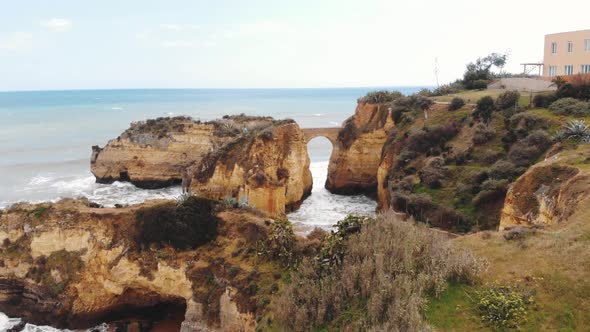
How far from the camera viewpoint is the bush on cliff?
59.3 ft

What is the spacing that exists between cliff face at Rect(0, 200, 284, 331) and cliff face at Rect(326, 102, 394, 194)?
66.8 feet

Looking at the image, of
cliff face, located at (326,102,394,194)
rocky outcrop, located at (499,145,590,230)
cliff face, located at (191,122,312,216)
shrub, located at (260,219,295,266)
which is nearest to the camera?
shrub, located at (260,219,295,266)

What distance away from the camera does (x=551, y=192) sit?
18.0m

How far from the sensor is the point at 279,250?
53.8 feet

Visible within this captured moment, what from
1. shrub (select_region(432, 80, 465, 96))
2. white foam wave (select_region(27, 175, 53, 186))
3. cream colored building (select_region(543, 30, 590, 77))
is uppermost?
cream colored building (select_region(543, 30, 590, 77))

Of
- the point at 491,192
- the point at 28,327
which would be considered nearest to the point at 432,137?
the point at 491,192

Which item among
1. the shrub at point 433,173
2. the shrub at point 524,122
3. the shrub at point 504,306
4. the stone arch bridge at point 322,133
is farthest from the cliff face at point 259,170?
the shrub at point 504,306

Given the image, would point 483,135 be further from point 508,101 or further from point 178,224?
point 178,224

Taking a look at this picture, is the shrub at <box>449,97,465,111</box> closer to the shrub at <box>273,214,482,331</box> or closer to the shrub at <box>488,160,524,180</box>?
the shrub at <box>488,160,524,180</box>

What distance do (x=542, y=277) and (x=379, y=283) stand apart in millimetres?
3981

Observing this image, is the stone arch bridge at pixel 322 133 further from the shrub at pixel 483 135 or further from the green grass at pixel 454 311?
the green grass at pixel 454 311

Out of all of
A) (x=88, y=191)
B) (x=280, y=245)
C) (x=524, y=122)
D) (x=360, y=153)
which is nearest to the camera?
(x=280, y=245)

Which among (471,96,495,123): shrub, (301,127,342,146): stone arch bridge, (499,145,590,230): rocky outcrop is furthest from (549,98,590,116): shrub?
(301,127,342,146): stone arch bridge

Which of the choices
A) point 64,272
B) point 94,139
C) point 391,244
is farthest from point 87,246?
point 94,139
